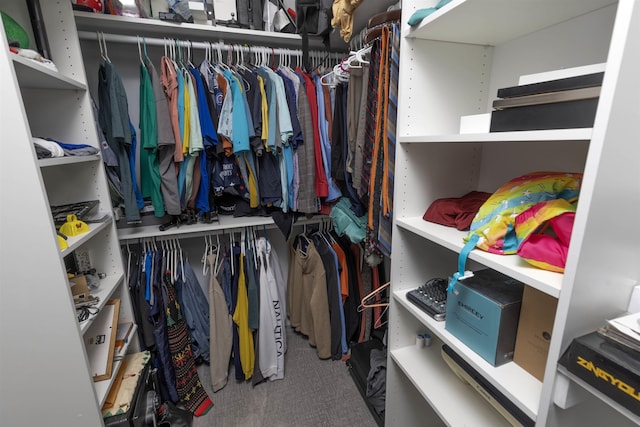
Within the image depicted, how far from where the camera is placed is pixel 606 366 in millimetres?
493

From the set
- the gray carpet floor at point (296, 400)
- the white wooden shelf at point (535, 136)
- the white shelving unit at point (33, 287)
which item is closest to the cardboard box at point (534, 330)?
the white wooden shelf at point (535, 136)

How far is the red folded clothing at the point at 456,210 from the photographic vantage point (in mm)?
941

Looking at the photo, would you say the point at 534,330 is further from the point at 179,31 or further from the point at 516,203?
the point at 179,31

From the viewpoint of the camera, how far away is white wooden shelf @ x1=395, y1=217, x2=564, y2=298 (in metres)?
0.58

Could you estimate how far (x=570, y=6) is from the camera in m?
0.72

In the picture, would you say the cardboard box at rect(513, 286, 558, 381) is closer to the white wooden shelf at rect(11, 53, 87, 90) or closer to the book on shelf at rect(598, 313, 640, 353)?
the book on shelf at rect(598, 313, 640, 353)

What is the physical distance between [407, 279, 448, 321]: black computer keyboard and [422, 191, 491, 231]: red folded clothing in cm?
27

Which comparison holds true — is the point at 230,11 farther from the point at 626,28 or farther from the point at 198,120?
the point at 626,28

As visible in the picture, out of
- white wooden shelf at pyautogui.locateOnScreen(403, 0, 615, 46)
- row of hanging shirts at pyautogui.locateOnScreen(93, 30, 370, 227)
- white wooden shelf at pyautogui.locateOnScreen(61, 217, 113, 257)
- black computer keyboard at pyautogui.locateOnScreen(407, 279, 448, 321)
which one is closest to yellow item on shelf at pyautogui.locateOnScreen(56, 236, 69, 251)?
white wooden shelf at pyautogui.locateOnScreen(61, 217, 113, 257)

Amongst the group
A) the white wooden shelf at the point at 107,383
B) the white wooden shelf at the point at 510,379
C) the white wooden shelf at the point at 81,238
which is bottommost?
the white wooden shelf at the point at 107,383

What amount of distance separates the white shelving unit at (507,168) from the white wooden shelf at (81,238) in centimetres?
109

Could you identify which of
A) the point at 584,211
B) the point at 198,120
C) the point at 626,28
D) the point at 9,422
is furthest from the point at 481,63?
the point at 9,422

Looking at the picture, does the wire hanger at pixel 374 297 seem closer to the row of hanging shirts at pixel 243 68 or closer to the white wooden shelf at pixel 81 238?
the row of hanging shirts at pixel 243 68

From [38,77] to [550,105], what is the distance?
1503mm
